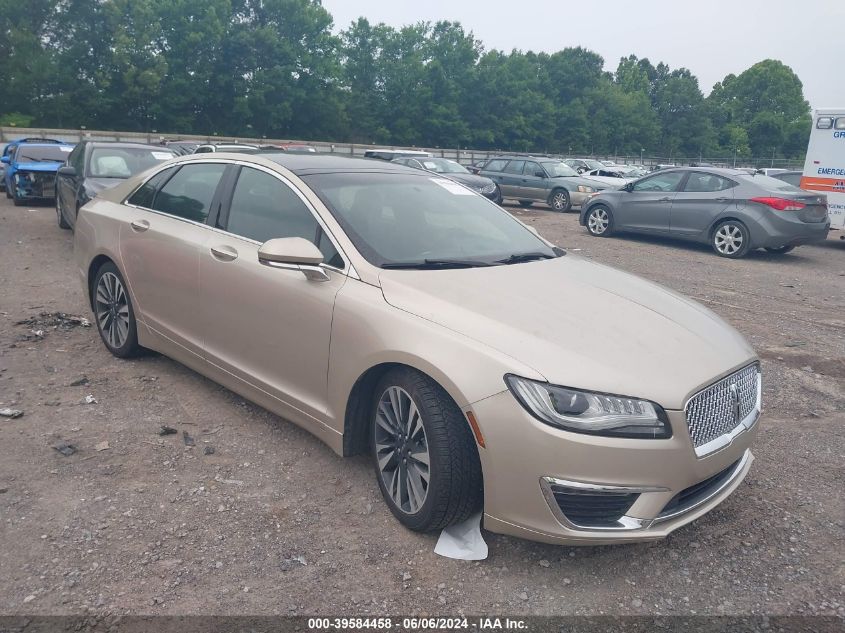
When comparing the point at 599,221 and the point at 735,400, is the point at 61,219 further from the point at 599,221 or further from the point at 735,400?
the point at 735,400

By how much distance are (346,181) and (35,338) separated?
347cm

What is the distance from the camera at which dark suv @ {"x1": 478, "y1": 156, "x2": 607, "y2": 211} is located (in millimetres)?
20359

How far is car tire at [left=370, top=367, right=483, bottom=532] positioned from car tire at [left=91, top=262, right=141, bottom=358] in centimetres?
260

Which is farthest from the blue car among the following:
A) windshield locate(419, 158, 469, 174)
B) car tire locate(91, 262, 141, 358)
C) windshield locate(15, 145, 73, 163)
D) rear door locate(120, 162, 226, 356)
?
rear door locate(120, 162, 226, 356)

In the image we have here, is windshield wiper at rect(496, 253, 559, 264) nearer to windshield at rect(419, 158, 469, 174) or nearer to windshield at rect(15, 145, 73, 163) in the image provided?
windshield at rect(15, 145, 73, 163)

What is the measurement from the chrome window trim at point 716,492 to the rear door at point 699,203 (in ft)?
32.6

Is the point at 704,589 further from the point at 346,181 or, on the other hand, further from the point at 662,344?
the point at 346,181

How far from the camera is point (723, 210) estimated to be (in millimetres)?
12164

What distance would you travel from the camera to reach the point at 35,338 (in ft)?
19.0

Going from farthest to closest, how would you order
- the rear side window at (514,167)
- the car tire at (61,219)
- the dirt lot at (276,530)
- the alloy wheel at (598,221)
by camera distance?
the rear side window at (514,167)
the alloy wheel at (598,221)
the car tire at (61,219)
the dirt lot at (276,530)

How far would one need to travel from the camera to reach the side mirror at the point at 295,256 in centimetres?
337

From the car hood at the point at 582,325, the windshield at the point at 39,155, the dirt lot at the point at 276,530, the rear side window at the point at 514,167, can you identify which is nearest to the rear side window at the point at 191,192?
the dirt lot at the point at 276,530

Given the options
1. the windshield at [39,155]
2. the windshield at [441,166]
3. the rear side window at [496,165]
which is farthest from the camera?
the rear side window at [496,165]

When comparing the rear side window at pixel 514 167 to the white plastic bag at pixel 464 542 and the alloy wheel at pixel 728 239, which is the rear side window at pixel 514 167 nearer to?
the alloy wheel at pixel 728 239
